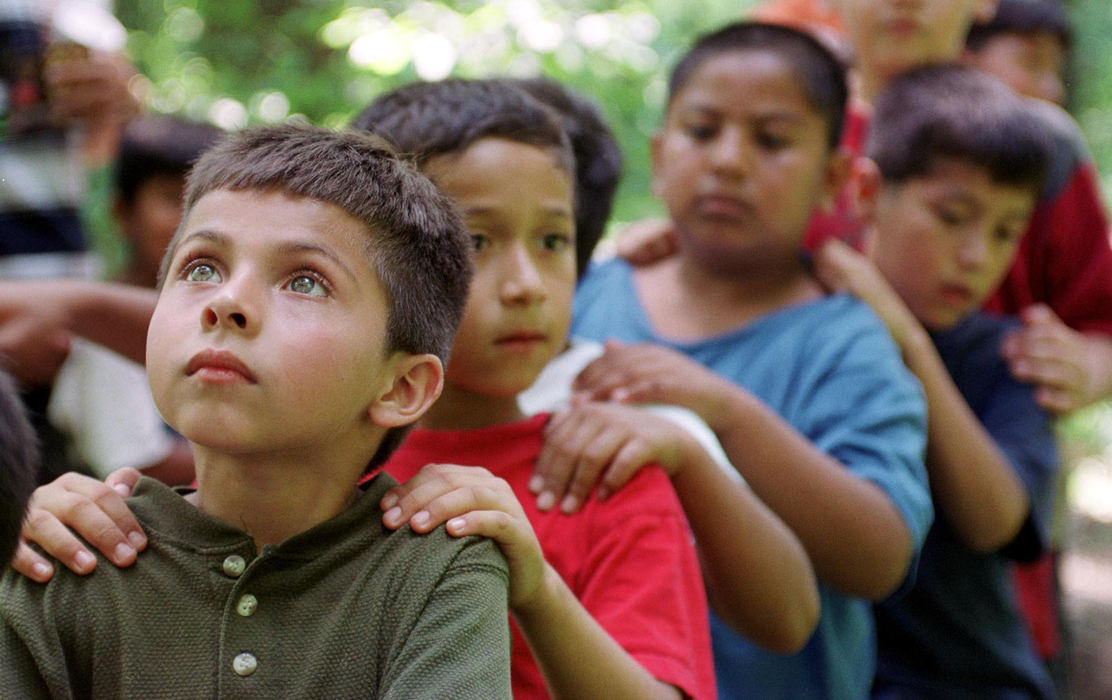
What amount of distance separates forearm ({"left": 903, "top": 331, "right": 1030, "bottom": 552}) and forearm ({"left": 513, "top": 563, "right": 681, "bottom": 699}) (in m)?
1.29

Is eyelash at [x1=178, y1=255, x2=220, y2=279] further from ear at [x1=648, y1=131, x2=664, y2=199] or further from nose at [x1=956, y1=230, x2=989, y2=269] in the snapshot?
nose at [x1=956, y1=230, x2=989, y2=269]

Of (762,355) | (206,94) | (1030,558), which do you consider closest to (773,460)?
(762,355)

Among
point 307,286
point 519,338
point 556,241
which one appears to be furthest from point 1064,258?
point 307,286

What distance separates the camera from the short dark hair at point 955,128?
2.75 metres

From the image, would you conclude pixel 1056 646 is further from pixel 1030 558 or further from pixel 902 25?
pixel 902 25

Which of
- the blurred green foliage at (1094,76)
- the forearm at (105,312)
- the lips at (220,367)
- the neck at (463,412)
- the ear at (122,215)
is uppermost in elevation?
the lips at (220,367)

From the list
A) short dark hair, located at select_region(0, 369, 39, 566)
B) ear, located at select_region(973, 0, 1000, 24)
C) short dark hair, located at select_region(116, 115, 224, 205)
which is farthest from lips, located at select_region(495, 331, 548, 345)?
ear, located at select_region(973, 0, 1000, 24)

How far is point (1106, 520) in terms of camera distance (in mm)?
8430

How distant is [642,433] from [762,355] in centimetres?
72

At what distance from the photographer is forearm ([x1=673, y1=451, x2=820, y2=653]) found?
1730 mm

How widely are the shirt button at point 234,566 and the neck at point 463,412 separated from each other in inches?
22.8

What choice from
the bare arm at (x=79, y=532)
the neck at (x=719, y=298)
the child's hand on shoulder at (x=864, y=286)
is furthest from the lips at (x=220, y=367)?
the child's hand on shoulder at (x=864, y=286)

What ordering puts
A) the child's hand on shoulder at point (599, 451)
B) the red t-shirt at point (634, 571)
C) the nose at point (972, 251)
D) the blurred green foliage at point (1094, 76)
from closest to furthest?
1. the red t-shirt at point (634, 571)
2. the child's hand on shoulder at point (599, 451)
3. the nose at point (972, 251)
4. the blurred green foliage at point (1094, 76)

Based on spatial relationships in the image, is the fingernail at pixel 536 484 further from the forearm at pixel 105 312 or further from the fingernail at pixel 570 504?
the forearm at pixel 105 312
